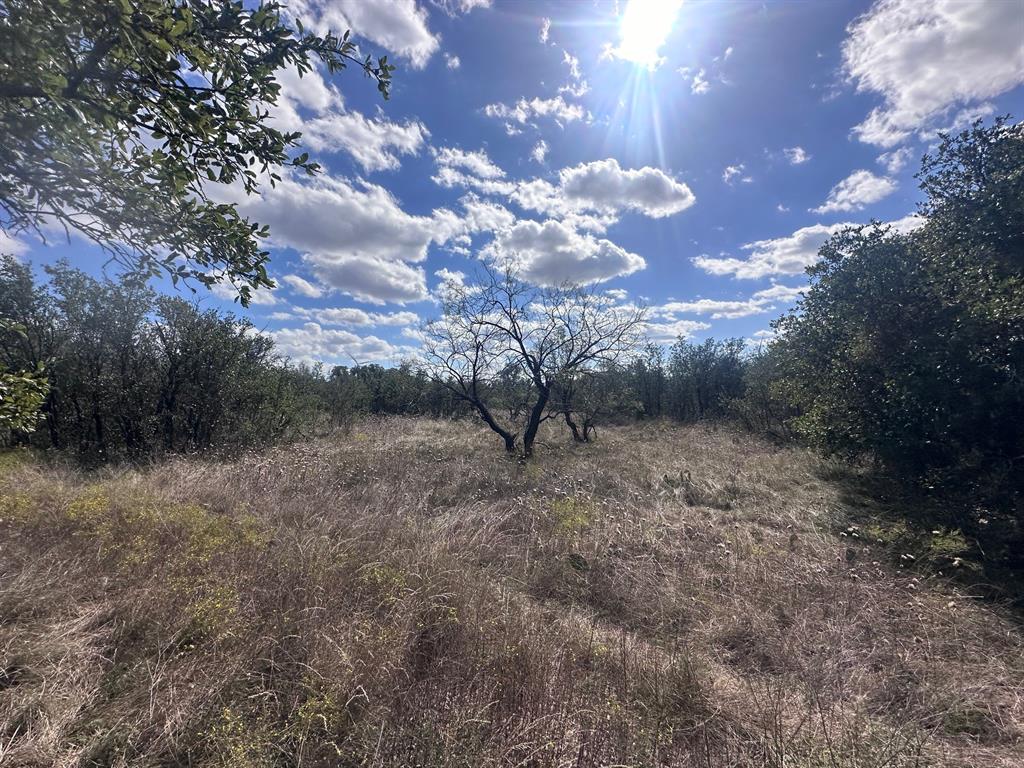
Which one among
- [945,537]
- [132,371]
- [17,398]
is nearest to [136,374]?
[132,371]

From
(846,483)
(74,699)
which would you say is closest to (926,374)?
(846,483)

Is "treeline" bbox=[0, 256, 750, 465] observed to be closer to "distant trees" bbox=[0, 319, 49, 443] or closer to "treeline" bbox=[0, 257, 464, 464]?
"treeline" bbox=[0, 257, 464, 464]

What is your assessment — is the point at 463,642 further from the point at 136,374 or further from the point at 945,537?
the point at 136,374

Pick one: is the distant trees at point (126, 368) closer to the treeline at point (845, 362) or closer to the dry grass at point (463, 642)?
the treeline at point (845, 362)

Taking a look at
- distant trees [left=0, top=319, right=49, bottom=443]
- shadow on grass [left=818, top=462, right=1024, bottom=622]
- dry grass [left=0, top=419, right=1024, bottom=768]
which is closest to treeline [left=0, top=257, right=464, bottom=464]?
dry grass [left=0, top=419, right=1024, bottom=768]

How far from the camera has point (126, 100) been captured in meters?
1.93

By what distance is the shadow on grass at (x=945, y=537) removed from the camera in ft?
13.7

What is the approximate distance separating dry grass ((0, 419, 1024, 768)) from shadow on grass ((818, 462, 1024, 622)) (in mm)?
312

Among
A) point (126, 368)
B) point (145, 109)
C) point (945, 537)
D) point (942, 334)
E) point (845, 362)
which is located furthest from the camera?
point (126, 368)

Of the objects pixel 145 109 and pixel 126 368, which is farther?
pixel 126 368

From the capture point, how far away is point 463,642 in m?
2.71

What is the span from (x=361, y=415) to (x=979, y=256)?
20.9 m

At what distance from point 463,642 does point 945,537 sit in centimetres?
615

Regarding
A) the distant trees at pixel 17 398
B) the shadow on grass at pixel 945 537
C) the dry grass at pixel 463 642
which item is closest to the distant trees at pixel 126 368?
the dry grass at pixel 463 642
